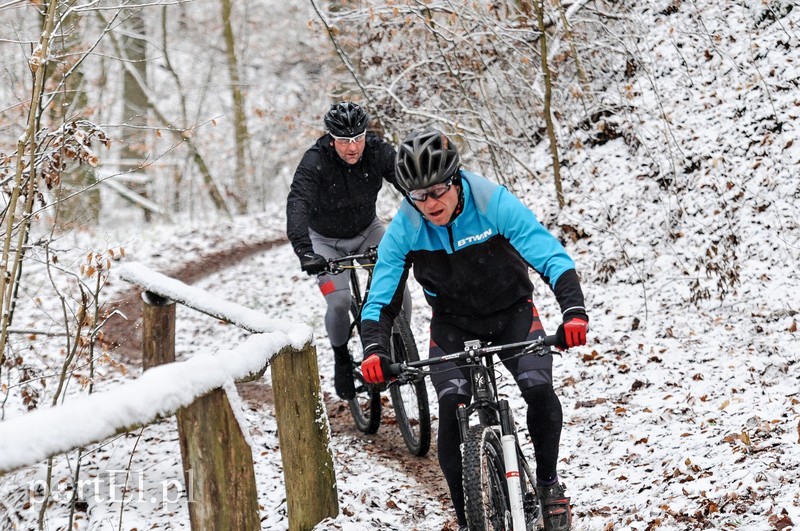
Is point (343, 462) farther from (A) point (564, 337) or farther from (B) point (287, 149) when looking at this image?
(B) point (287, 149)

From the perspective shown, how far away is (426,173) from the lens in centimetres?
405

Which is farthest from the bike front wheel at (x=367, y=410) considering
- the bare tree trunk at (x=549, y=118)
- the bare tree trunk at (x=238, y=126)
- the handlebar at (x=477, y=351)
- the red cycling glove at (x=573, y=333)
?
the bare tree trunk at (x=238, y=126)

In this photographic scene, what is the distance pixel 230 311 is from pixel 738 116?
795cm

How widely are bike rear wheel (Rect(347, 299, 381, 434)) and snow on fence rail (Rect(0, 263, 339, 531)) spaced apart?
1556 mm

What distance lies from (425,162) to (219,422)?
5.50 ft

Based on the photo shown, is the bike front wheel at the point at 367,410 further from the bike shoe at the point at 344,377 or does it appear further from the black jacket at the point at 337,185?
the black jacket at the point at 337,185

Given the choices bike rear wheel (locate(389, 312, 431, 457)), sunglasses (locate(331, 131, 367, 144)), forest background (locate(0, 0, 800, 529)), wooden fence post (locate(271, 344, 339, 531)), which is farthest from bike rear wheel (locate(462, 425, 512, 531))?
sunglasses (locate(331, 131, 367, 144))

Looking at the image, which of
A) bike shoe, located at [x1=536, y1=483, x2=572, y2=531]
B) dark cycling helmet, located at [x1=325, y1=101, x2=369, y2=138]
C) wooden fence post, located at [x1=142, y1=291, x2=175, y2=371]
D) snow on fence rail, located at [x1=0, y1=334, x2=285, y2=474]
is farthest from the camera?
wooden fence post, located at [x1=142, y1=291, x2=175, y2=371]

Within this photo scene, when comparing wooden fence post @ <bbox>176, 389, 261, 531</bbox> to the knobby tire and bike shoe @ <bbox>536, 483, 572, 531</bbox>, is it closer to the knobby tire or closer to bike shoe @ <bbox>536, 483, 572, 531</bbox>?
the knobby tire

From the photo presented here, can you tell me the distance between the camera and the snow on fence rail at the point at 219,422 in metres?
2.54

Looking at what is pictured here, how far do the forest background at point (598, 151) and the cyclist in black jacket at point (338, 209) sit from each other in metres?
0.96

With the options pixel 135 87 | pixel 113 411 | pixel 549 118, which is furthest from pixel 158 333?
pixel 135 87

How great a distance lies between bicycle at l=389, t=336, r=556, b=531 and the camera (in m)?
3.70

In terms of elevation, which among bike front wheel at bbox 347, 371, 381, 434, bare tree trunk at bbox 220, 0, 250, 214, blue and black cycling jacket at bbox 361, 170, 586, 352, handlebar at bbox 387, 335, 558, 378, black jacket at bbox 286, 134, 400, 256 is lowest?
bike front wheel at bbox 347, 371, 381, 434
